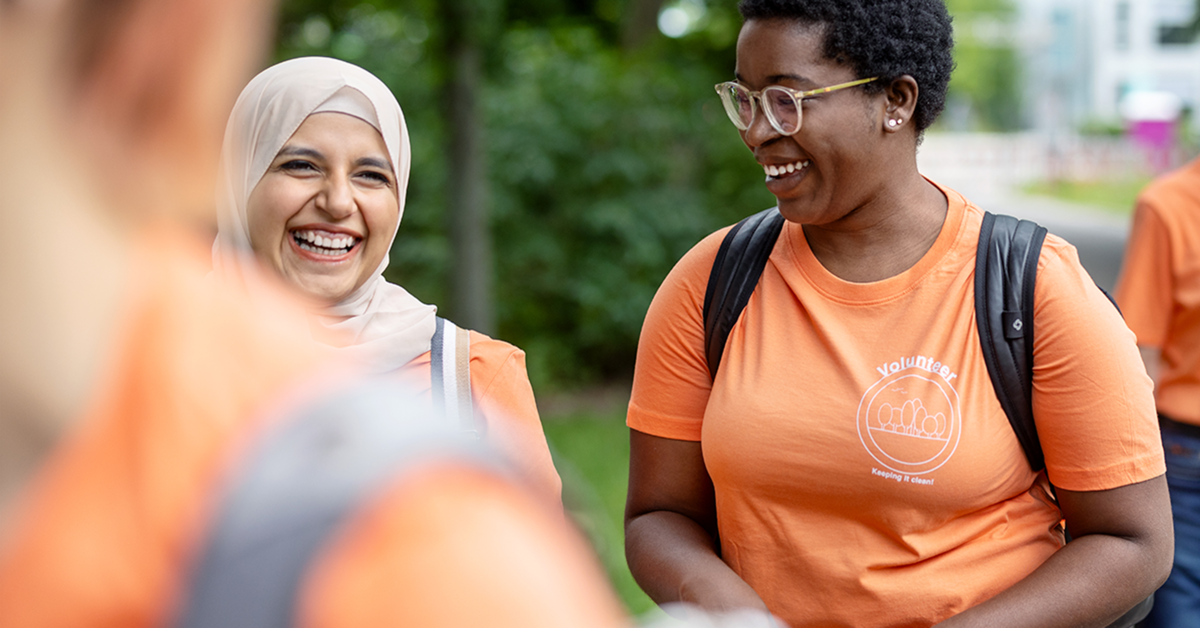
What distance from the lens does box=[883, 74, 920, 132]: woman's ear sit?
2160 millimetres

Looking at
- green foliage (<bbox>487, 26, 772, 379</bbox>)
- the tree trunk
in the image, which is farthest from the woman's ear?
green foliage (<bbox>487, 26, 772, 379</bbox>)

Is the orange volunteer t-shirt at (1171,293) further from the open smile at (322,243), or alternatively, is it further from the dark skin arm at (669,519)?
the open smile at (322,243)

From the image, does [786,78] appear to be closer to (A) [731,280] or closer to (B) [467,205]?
(A) [731,280]

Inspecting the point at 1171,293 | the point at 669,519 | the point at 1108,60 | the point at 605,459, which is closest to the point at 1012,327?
the point at 669,519

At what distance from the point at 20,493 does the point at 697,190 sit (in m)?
8.64

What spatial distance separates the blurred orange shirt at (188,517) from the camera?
1.84ft

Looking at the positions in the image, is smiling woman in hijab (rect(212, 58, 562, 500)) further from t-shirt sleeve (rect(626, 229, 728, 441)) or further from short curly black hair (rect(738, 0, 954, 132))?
short curly black hair (rect(738, 0, 954, 132))

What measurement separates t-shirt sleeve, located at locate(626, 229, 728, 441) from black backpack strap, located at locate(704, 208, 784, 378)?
0.07ft

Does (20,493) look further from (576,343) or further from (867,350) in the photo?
(576,343)

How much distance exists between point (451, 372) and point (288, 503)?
169 cm

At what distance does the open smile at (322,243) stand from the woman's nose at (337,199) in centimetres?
5

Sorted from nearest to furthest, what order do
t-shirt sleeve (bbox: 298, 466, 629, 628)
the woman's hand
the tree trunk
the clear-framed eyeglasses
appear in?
t-shirt sleeve (bbox: 298, 466, 629, 628), the woman's hand, the clear-framed eyeglasses, the tree trunk

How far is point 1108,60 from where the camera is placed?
68312 mm

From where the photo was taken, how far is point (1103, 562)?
1930 mm
